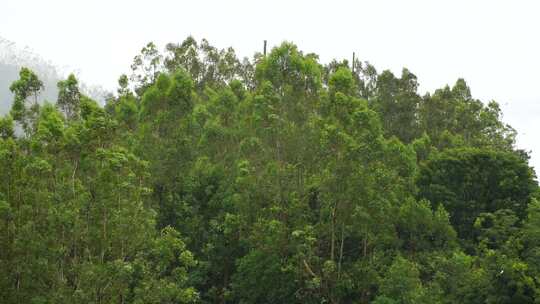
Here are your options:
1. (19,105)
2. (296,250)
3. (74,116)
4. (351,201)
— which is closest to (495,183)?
(351,201)

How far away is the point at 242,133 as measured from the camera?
30953mm

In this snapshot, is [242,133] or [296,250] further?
[242,133]

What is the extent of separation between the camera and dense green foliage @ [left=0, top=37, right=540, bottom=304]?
19.0 m

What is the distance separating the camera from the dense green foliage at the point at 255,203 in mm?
19031

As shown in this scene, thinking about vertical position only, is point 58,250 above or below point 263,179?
below

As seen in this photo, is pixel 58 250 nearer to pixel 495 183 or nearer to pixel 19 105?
pixel 19 105

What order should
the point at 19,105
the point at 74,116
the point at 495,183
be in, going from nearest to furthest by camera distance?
the point at 19,105, the point at 74,116, the point at 495,183

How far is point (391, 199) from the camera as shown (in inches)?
1009

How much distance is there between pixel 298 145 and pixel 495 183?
10111mm

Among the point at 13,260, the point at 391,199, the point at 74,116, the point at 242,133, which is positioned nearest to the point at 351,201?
the point at 391,199

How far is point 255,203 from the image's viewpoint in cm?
2770

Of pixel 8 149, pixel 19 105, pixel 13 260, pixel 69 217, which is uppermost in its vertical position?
pixel 19 105

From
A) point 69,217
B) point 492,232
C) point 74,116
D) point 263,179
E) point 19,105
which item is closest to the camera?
point 69,217

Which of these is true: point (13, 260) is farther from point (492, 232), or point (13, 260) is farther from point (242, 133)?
point (492, 232)
